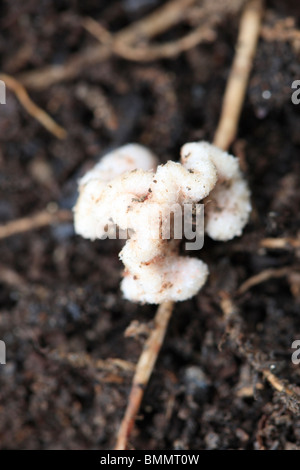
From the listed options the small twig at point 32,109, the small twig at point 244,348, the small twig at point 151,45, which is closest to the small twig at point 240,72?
the small twig at point 151,45

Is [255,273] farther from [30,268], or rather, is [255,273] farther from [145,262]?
[30,268]

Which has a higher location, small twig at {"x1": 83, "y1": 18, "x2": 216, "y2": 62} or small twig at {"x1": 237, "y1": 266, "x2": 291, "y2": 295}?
small twig at {"x1": 83, "y1": 18, "x2": 216, "y2": 62}

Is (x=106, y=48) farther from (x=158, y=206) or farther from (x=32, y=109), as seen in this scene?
(x=158, y=206)

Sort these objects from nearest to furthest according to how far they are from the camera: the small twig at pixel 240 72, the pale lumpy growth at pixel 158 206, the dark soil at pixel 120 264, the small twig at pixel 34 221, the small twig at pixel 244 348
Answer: the pale lumpy growth at pixel 158 206 < the small twig at pixel 244 348 < the dark soil at pixel 120 264 < the small twig at pixel 240 72 < the small twig at pixel 34 221

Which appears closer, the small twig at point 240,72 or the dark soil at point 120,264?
the dark soil at point 120,264

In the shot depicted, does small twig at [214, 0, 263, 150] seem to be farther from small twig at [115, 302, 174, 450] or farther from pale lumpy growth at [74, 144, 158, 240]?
small twig at [115, 302, 174, 450]

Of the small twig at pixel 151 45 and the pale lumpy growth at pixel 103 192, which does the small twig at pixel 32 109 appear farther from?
the pale lumpy growth at pixel 103 192

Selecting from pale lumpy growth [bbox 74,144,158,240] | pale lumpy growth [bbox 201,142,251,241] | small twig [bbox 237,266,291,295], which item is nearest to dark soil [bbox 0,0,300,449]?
small twig [bbox 237,266,291,295]
